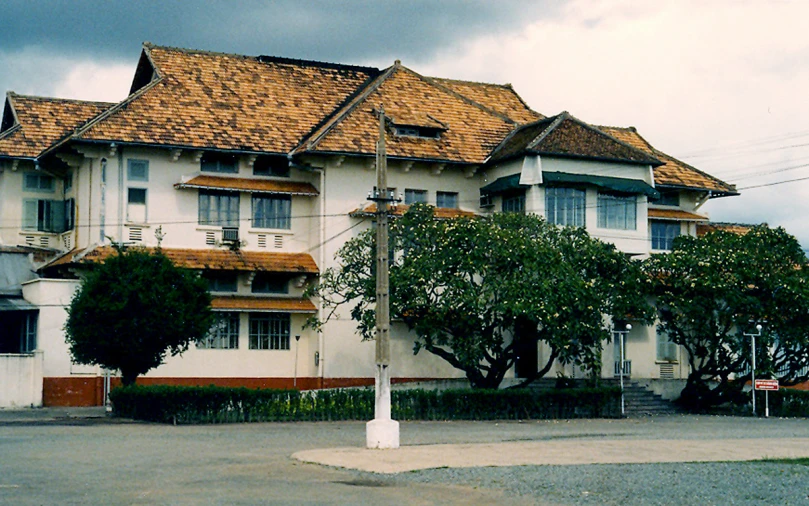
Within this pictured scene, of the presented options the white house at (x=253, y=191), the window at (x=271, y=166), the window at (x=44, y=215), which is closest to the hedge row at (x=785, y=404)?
the white house at (x=253, y=191)

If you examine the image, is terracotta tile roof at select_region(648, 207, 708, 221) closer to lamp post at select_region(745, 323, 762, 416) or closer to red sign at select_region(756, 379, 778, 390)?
lamp post at select_region(745, 323, 762, 416)

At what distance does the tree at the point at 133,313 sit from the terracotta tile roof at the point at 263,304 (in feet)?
23.4

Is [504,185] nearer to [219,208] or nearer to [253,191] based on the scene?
[253,191]

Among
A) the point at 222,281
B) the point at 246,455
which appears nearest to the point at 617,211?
the point at 222,281

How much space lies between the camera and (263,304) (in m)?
44.5

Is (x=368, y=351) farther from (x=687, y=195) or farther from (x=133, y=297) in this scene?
(x=687, y=195)

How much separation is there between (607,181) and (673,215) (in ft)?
21.3

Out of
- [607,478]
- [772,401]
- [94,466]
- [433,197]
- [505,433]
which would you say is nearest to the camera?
[607,478]

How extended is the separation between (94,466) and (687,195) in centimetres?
3615

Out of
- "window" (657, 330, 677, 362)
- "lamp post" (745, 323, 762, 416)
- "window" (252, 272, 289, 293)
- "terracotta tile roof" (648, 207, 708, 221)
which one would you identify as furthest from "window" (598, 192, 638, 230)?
"window" (252, 272, 289, 293)

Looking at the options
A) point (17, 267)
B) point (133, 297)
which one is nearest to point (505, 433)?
point (133, 297)

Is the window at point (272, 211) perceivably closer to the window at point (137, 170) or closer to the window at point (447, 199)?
the window at point (137, 170)

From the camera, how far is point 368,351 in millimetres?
45062

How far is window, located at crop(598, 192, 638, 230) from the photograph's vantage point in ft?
150
